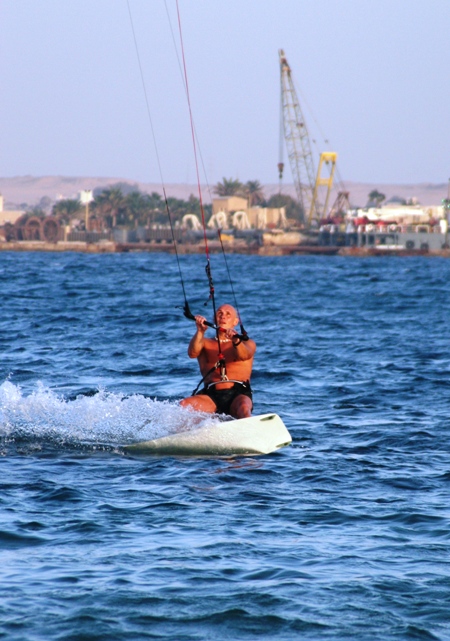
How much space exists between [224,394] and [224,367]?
1.15 feet

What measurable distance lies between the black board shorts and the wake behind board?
2.85 ft

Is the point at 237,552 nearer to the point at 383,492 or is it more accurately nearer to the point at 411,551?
the point at 411,551

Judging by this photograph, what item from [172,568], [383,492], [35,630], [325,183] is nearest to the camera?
[35,630]

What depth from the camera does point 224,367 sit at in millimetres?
12625

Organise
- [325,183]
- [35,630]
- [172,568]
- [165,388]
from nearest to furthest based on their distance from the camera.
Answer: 1. [35,630]
2. [172,568]
3. [165,388]
4. [325,183]

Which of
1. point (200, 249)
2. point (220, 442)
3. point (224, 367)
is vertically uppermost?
point (200, 249)

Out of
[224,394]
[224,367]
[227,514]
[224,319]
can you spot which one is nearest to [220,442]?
[224,394]

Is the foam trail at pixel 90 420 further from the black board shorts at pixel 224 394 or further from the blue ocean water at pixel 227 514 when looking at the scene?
the black board shorts at pixel 224 394

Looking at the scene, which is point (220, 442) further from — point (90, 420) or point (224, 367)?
point (90, 420)

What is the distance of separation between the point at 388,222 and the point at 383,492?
15389 cm

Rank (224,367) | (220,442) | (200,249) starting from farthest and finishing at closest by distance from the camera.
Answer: (200,249), (224,367), (220,442)

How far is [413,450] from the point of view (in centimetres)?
1210

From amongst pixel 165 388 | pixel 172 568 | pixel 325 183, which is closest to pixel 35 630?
pixel 172 568

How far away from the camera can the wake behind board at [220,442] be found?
38.3 ft
